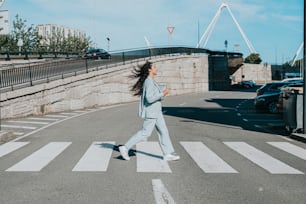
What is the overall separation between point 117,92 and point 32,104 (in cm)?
1063

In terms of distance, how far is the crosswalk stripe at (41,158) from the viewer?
25.3 ft

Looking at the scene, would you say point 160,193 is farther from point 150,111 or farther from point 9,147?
point 9,147

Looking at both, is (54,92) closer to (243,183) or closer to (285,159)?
(285,159)

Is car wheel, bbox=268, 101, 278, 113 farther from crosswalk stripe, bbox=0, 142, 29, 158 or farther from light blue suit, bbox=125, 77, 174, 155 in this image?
light blue suit, bbox=125, 77, 174, 155

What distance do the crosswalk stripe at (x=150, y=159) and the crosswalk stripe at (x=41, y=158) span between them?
1.82 metres

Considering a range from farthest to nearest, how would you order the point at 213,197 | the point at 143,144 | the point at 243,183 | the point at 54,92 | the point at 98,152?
the point at 54,92 < the point at 143,144 < the point at 98,152 < the point at 243,183 < the point at 213,197

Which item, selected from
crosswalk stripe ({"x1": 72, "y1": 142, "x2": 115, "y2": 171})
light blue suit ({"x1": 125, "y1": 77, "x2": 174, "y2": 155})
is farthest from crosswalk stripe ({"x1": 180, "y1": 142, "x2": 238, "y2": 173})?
crosswalk stripe ({"x1": 72, "y1": 142, "x2": 115, "y2": 171})

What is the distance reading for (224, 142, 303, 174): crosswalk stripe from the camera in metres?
7.41

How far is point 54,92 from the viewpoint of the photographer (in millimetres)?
22656

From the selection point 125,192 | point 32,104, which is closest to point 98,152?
point 125,192

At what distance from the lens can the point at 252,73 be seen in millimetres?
96375

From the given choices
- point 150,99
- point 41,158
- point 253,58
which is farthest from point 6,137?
point 253,58

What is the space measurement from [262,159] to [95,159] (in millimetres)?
3395

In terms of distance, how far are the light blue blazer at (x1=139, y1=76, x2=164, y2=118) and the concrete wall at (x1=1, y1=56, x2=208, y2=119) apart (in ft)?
38.9
